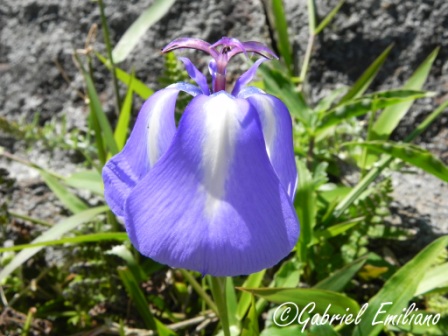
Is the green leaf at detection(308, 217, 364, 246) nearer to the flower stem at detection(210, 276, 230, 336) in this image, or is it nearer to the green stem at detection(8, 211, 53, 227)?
the flower stem at detection(210, 276, 230, 336)

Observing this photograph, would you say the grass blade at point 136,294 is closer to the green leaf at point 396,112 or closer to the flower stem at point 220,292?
the flower stem at point 220,292

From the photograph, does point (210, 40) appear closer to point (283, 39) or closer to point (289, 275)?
point (283, 39)

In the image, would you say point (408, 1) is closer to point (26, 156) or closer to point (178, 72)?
point (178, 72)

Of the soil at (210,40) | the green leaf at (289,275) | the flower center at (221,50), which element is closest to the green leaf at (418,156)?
the green leaf at (289,275)

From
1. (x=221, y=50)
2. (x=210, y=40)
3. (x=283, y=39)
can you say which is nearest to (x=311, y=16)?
(x=283, y=39)

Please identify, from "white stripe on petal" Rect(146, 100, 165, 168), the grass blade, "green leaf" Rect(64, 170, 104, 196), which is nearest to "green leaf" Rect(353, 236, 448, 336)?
the grass blade

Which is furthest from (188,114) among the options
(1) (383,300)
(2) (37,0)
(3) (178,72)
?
(2) (37,0)
